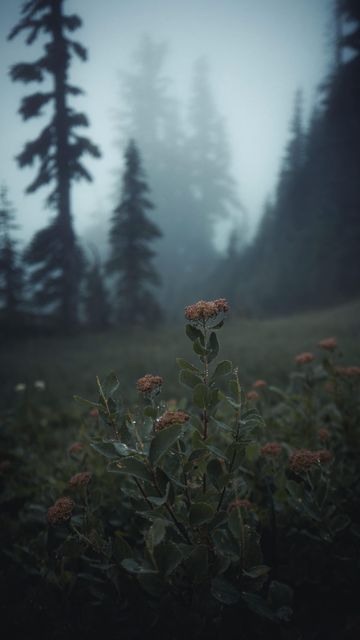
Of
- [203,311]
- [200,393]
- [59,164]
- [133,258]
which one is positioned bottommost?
[200,393]

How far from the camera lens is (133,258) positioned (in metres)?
15.7

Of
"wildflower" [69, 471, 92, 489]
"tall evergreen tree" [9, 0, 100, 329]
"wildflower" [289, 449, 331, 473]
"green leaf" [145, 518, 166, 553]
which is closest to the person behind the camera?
"green leaf" [145, 518, 166, 553]

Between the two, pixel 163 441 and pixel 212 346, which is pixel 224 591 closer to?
pixel 163 441

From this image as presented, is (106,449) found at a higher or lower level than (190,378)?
lower

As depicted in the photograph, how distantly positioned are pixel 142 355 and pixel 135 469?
25.3ft

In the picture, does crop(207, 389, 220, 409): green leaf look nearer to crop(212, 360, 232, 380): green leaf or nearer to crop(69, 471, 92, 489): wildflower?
crop(212, 360, 232, 380): green leaf

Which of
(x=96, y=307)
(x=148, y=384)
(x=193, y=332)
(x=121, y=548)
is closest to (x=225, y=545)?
(x=121, y=548)

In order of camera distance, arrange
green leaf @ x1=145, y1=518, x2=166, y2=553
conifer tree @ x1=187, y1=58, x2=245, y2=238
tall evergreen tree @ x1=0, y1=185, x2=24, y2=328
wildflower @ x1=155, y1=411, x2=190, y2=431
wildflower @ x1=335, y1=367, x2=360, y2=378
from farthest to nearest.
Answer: conifer tree @ x1=187, y1=58, x2=245, y2=238
tall evergreen tree @ x1=0, y1=185, x2=24, y2=328
wildflower @ x1=335, y1=367, x2=360, y2=378
wildflower @ x1=155, y1=411, x2=190, y2=431
green leaf @ x1=145, y1=518, x2=166, y2=553

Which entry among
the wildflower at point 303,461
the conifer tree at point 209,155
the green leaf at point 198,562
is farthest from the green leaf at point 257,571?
the conifer tree at point 209,155

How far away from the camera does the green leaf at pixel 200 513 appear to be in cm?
96

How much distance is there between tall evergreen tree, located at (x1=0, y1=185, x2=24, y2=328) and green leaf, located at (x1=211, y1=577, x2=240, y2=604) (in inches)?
582

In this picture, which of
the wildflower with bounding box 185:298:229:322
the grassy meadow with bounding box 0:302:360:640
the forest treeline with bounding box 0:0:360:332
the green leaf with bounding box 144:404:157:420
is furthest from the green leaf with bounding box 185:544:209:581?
the forest treeline with bounding box 0:0:360:332

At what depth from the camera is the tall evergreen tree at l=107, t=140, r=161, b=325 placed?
15.2 meters

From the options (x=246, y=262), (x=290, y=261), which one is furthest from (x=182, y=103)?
(x=290, y=261)
